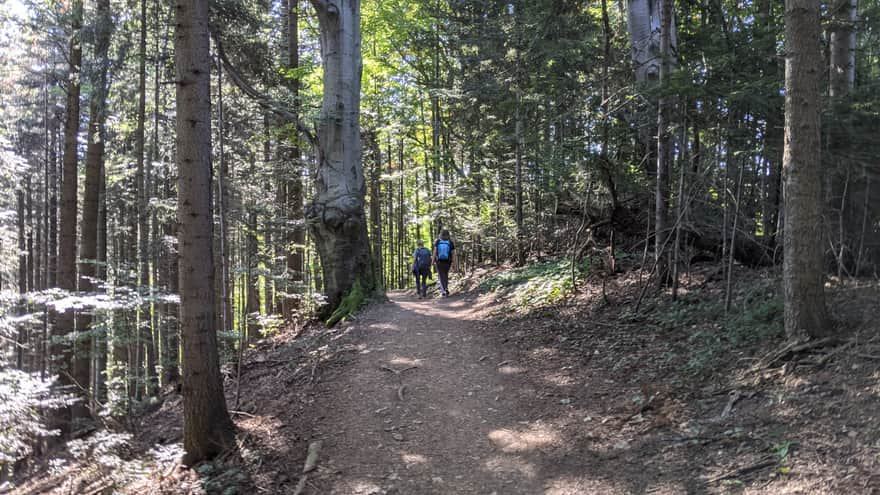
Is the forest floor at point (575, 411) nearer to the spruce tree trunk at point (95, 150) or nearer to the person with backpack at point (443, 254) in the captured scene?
the spruce tree trunk at point (95, 150)

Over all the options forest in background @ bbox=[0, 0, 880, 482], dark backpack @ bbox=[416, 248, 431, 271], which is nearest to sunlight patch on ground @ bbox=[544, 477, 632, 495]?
forest in background @ bbox=[0, 0, 880, 482]

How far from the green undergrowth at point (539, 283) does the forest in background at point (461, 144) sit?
1.32 feet

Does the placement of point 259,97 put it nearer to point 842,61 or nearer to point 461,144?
point 461,144

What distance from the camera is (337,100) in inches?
432

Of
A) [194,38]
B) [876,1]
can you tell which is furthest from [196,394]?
[876,1]

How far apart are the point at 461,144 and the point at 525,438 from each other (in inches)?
604

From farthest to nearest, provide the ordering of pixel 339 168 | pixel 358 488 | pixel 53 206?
pixel 53 206
pixel 339 168
pixel 358 488

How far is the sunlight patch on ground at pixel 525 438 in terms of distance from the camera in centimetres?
480

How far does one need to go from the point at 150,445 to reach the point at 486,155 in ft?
44.1

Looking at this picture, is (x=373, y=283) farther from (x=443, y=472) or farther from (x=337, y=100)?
(x=443, y=472)

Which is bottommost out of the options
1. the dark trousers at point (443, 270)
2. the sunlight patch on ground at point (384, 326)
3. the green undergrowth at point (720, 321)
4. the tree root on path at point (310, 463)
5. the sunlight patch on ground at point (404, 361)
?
the tree root on path at point (310, 463)

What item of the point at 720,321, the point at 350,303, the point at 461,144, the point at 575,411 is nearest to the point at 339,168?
the point at 350,303

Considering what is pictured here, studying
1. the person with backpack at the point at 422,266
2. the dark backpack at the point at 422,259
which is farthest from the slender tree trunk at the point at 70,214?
the dark backpack at the point at 422,259

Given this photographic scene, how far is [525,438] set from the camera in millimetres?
4969
